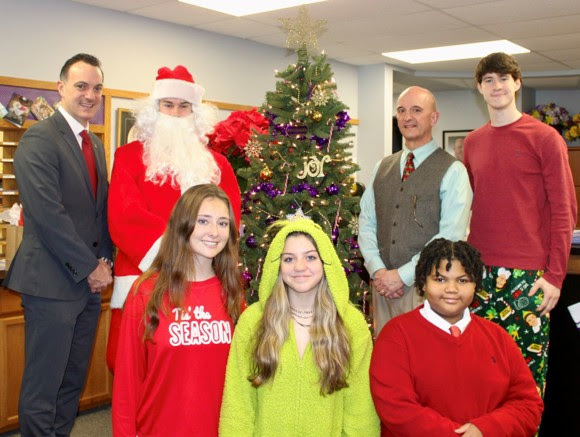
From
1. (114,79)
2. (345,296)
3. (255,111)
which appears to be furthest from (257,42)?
(345,296)

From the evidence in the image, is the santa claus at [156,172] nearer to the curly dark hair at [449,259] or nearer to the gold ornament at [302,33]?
the gold ornament at [302,33]

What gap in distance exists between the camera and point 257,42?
7.00m

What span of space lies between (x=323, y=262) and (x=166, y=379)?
65 centimetres

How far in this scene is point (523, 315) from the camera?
2787 mm

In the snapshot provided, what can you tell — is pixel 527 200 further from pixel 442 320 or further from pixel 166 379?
pixel 166 379

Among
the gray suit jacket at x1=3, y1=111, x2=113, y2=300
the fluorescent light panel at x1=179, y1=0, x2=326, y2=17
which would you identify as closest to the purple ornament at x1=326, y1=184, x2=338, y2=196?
the gray suit jacket at x1=3, y1=111, x2=113, y2=300

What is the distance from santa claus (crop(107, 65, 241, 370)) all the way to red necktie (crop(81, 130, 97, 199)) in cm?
13

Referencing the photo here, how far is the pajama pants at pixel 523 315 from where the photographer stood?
110 inches

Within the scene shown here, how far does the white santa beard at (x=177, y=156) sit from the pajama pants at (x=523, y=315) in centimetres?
136

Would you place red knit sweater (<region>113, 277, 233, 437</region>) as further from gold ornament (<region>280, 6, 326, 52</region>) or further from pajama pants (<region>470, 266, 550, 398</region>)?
gold ornament (<region>280, 6, 326, 52</region>)

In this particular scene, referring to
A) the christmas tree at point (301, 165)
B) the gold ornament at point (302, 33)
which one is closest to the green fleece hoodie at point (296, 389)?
the christmas tree at point (301, 165)

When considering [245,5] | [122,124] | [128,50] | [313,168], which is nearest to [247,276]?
[313,168]

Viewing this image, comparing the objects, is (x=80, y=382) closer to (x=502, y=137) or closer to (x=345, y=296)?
(x=345, y=296)

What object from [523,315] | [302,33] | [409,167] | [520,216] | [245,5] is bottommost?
[523,315]
